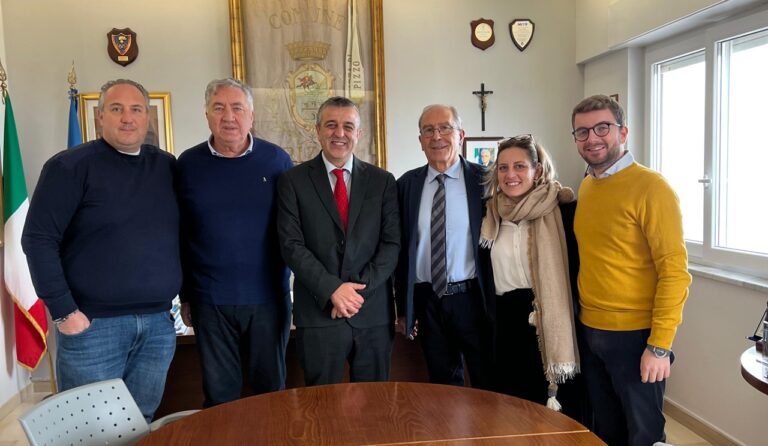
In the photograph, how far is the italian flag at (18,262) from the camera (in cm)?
361

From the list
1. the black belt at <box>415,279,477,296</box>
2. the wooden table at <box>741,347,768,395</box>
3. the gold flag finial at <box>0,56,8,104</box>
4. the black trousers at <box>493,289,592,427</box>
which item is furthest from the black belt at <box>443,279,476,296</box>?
the gold flag finial at <box>0,56,8,104</box>

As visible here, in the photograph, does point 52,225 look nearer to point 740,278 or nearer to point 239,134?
point 239,134

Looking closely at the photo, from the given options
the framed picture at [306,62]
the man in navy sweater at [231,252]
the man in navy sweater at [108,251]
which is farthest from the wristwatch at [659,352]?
the framed picture at [306,62]

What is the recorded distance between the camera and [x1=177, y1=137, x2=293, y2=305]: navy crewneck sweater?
2.24 m

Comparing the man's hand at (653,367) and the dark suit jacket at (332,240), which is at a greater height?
the dark suit jacket at (332,240)

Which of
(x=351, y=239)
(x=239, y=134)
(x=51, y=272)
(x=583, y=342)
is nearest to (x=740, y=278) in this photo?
(x=583, y=342)

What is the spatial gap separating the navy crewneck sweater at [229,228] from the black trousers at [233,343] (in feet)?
0.16

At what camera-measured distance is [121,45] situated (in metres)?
3.96

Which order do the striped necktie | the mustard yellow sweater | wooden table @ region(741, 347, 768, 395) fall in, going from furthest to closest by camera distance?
the striped necktie, the mustard yellow sweater, wooden table @ region(741, 347, 768, 395)

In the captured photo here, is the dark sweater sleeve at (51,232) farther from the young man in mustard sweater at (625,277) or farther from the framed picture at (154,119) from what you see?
the framed picture at (154,119)

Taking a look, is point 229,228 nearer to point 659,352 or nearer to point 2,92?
point 659,352

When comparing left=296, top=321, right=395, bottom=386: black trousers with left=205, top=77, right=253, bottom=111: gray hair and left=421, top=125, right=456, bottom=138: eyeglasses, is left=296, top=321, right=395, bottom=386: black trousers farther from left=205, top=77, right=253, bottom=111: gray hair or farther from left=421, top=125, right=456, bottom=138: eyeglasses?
left=205, top=77, right=253, bottom=111: gray hair

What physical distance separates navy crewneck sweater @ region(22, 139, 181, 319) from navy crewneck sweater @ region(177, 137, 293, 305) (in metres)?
0.12

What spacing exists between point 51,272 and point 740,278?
3180 mm
